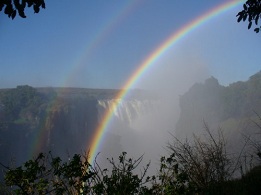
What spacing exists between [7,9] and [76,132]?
138 metres

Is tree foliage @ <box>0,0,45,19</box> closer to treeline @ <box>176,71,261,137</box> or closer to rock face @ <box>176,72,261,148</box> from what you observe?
rock face @ <box>176,72,261,148</box>

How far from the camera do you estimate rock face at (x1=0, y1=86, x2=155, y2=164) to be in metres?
104

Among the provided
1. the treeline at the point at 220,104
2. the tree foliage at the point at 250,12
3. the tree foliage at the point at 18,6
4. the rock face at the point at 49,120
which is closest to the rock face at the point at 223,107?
the treeline at the point at 220,104

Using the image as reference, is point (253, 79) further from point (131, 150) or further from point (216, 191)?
point (216, 191)

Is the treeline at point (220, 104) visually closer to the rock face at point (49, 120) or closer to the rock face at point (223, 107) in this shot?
the rock face at point (223, 107)

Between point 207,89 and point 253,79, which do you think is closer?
point 253,79

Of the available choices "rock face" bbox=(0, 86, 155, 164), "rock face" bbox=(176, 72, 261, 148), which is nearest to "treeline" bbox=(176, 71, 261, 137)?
"rock face" bbox=(176, 72, 261, 148)

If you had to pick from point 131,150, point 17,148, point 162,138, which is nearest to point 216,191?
point 17,148

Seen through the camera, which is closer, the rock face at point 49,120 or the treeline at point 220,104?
the rock face at point 49,120

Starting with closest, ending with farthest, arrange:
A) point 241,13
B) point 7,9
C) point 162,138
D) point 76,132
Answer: point 7,9, point 241,13, point 76,132, point 162,138

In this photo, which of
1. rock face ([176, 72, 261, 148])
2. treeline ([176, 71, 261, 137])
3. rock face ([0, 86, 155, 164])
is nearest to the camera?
rock face ([0, 86, 155, 164])

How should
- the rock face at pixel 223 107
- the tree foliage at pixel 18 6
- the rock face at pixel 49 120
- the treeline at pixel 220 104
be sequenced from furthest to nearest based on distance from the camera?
the treeline at pixel 220 104, the rock face at pixel 223 107, the rock face at pixel 49 120, the tree foliage at pixel 18 6

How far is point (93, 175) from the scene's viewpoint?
5.82 meters

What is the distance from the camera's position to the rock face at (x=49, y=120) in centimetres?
10425
